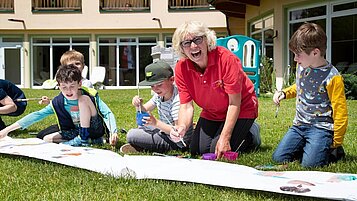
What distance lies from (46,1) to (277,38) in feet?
43.0

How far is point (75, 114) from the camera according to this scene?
4871mm

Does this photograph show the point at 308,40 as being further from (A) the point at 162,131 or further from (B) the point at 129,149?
(B) the point at 129,149

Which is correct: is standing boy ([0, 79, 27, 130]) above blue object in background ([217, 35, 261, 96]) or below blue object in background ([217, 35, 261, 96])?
below

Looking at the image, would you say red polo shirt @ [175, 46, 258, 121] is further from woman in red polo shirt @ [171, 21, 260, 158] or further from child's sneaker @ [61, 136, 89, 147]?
child's sneaker @ [61, 136, 89, 147]

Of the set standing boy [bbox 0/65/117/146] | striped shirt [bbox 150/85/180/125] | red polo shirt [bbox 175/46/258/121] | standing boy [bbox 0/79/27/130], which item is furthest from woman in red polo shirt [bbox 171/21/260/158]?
standing boy [bbox 0/79/27/130]

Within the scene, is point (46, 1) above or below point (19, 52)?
above

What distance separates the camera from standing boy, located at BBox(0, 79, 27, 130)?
560 centimetres

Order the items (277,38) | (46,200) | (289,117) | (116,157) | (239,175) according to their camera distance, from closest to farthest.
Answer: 1. (46,200)
2. (239,175)
3. (116,157)
4. (289,117)
5. (277,38)

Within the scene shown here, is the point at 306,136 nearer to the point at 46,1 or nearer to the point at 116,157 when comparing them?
the point at 116,157

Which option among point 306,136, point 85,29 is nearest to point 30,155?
point 306,136

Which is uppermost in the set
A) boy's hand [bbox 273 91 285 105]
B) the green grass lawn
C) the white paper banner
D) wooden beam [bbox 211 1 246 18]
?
wooden beam [bbox 211 1 246 18]

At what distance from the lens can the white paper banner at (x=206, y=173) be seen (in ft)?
9.16

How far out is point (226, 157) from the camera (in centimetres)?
398

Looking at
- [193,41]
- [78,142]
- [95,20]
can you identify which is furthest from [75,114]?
[95,20]
